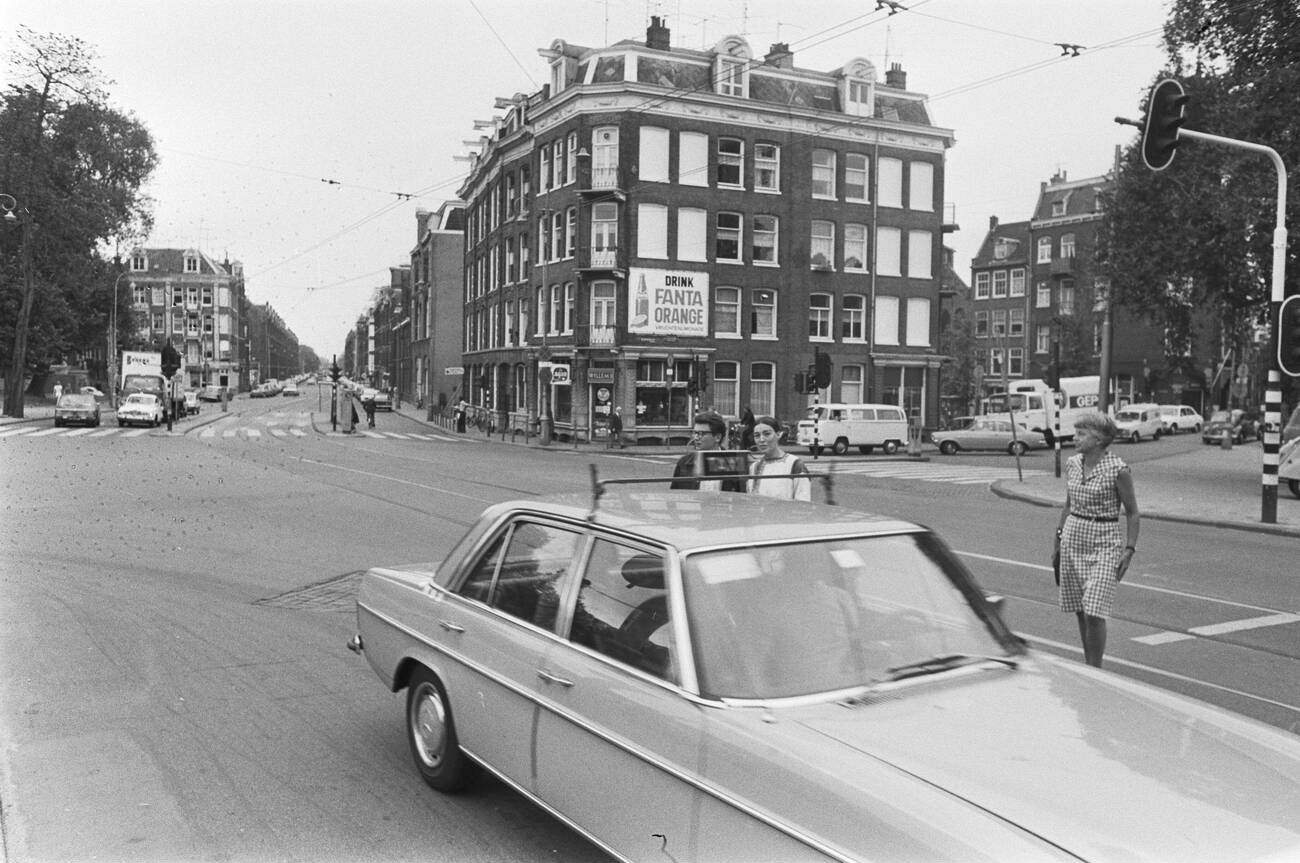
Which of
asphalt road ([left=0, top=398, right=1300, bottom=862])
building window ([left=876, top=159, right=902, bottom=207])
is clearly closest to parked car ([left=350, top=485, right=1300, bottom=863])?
asphalt road ([left=0, top=398, right=1300, bottom=862])

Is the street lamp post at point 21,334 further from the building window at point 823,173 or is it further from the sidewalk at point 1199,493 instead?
the sidewalk at point 1199,493

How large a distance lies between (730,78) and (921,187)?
10950 mm

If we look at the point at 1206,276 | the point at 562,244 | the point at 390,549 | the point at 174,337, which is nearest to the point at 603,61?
the point at 562,244

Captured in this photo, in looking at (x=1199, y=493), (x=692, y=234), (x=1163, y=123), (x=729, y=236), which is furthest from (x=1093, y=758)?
(x=729, y=236)

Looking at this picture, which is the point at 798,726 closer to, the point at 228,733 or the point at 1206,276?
the point at 228,733

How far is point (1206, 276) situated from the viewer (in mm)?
23344

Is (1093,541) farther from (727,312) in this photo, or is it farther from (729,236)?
(729,236)

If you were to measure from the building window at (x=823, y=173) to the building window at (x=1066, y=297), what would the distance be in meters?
35.7

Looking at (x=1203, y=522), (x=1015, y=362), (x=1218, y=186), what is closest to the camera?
(x=1203, y=522)

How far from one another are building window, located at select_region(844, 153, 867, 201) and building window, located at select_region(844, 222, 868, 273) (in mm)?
1358

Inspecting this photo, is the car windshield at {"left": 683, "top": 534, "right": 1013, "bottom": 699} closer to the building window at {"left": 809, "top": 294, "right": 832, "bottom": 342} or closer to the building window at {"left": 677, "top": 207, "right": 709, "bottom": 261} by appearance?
the building window at {"left": 677, "top": 207, "right": 709, "bottom": 261}

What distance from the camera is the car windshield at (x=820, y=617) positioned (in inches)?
121

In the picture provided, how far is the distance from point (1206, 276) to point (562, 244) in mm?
26301

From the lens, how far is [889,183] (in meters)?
44.8
